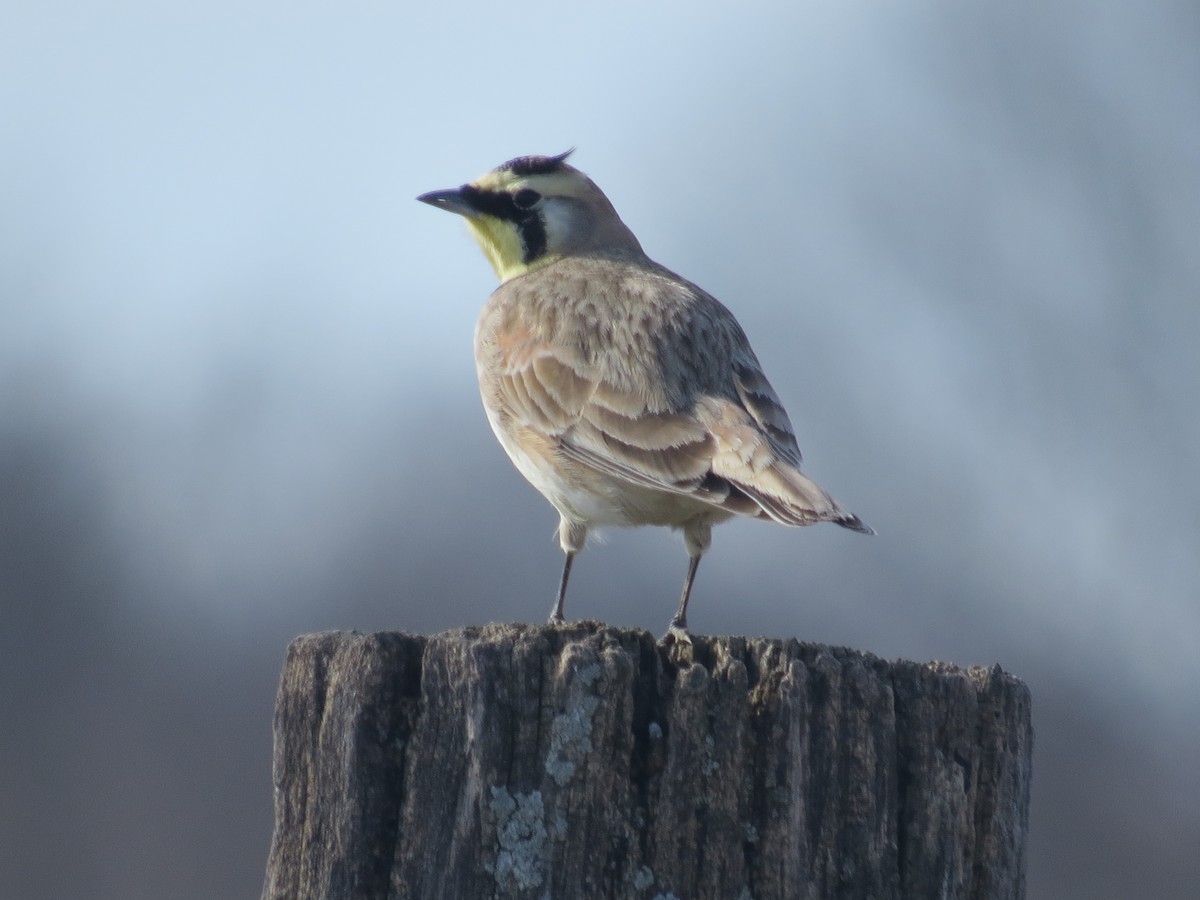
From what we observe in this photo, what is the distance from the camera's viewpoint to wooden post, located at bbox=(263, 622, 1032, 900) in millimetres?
3787

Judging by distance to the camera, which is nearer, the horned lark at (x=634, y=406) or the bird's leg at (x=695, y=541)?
the horned lark at (x=634, y=406)

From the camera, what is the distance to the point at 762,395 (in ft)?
22.3

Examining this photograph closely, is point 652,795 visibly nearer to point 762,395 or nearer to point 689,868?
point 689,868

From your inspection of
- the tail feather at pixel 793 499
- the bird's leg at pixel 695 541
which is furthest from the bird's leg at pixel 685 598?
the tail feather at pixel 793 499

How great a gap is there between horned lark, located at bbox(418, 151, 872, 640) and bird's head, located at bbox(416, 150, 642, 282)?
0.24m

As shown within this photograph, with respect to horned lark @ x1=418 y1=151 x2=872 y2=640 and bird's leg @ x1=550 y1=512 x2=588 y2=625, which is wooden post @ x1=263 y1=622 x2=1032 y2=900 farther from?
bird's leg @ x1=550 y1=512 x2=588 y2=625

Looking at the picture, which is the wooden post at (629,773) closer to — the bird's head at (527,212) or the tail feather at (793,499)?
the tail feather at (793,499)

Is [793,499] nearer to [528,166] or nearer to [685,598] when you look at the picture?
[685,598]

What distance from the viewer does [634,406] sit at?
21.3ft

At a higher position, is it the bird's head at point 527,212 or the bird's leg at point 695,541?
the bird's head at point 527,212

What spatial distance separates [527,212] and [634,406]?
7.79 feet

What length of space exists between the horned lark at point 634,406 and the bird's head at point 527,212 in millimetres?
235

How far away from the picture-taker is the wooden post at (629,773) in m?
3.79

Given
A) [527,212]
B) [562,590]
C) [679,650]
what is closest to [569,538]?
[562,590]
